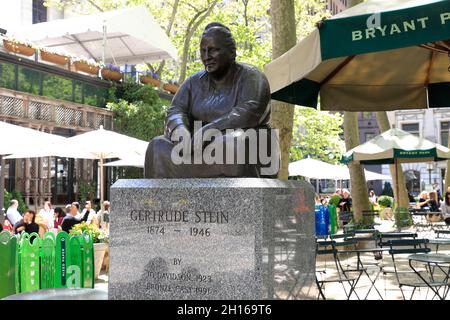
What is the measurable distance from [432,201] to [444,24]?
17.0 meters

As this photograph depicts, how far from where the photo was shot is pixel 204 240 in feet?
15.5

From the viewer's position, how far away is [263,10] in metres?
32.1

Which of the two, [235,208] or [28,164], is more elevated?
[28,164]

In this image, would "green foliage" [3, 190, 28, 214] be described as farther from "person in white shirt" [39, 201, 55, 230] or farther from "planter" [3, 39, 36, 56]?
"planter" [3, 39, 36, 56]

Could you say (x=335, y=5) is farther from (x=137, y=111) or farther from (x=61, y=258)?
(x=61, y=258)

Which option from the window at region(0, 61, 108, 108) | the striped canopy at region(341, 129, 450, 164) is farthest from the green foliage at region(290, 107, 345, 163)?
the striped canopy at region(341, 129, 450, 164)

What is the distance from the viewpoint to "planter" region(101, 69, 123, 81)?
24781mm

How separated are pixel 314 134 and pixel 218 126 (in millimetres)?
33169

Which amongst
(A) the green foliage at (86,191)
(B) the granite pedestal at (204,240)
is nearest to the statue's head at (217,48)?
(B) the granite pedestal at (204,240)

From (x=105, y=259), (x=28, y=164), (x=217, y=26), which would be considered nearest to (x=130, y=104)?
(x=28, y=164)

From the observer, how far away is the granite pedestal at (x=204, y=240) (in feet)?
15.1

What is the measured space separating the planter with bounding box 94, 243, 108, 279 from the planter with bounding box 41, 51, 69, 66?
1362cm

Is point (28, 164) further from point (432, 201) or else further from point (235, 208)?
point (235, 208)

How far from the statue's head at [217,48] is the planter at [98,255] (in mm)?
5142
